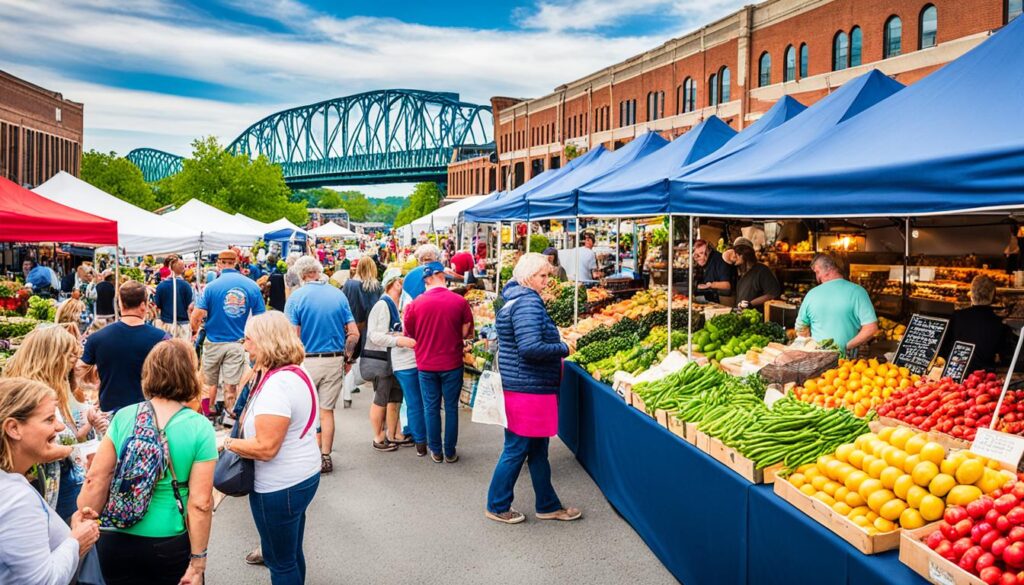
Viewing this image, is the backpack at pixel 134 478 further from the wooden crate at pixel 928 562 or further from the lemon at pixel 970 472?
the lemon at pixel 970 472

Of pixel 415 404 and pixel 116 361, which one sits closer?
pixel 116 361

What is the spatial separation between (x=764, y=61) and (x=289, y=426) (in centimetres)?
3429

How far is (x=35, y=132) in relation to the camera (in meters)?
51.1

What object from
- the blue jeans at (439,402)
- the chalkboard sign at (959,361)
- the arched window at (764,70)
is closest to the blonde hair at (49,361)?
the blue jeans at (439,402)

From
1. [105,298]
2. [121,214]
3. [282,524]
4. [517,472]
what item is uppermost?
[121,214]

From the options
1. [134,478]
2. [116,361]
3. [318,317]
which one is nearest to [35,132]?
[318,317]

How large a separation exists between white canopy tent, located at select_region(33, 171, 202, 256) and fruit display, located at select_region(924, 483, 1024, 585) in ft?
36.2

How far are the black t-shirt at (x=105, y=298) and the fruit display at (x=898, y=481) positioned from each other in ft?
39.3

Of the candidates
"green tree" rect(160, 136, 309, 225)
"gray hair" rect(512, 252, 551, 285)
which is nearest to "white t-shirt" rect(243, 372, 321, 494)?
"gray hair" rect(512, 252, 551, 285)

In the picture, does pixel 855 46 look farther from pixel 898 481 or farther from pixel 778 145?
pixel 898 481

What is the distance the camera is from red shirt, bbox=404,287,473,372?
712 centimetres

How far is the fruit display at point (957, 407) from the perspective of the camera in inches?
171

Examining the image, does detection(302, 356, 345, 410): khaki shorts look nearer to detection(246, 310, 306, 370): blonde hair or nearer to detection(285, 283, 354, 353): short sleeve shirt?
detection(285, 283, 354, 353): short sleeve shirt

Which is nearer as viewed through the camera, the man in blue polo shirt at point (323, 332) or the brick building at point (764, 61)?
the man in blue polo shirt at point (323, 332)
